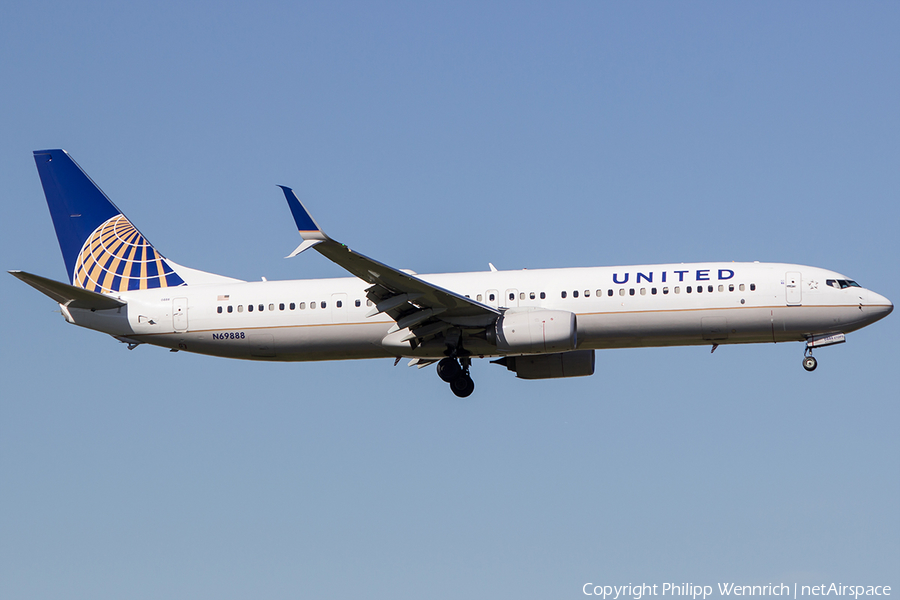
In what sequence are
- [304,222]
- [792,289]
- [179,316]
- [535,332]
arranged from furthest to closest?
[179,316] → [792,289] → [535,332] → [304,222]

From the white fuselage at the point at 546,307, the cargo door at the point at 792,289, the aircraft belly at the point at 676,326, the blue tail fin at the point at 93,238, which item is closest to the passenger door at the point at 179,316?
the white fuselage at the point at 546,307

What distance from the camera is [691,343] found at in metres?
35.4

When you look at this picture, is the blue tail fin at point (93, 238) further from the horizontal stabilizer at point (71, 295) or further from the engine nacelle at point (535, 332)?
the engine nacelle at point (535, 332)

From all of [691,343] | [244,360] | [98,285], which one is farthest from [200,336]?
[691,343]

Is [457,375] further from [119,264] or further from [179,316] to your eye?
[119,264]

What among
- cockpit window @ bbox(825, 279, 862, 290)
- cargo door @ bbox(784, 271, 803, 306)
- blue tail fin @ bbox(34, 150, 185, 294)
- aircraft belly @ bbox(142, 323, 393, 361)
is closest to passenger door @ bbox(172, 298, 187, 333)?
aircraft belly @ bbox(142, 323, 393, 361)

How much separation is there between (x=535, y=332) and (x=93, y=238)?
56.2 feet

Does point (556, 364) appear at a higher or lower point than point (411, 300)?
lower

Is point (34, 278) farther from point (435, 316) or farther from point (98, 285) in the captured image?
point (435, 316)

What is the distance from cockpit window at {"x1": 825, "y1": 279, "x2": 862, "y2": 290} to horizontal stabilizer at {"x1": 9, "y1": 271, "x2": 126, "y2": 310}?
23.1 metres

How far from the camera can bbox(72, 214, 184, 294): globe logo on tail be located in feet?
128

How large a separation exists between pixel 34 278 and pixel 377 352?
10.9m

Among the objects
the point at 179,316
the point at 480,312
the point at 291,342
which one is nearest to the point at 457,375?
the point at 480,312

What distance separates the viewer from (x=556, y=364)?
38.3 m
